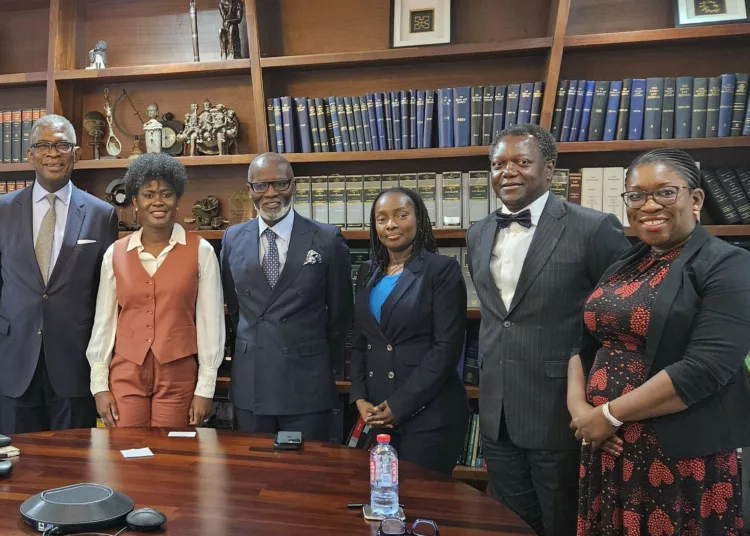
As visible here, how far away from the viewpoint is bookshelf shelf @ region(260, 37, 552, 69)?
109 inches

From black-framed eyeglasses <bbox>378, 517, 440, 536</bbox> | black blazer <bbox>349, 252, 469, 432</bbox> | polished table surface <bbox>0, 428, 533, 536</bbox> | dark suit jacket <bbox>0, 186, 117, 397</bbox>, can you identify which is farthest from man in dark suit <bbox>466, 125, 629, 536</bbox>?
dark suit jacket <bbox>0, 186, 117, 397</bbox>

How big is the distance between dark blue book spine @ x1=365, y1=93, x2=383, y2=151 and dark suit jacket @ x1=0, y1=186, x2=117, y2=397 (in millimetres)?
1348

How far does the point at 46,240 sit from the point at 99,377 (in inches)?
25.5

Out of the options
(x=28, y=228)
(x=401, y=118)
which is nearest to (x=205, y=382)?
(x=28, y=228)

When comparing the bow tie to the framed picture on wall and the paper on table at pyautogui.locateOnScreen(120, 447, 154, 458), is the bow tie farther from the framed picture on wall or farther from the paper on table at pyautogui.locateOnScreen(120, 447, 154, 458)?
the framed picture on wall

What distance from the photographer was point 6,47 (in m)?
3.53

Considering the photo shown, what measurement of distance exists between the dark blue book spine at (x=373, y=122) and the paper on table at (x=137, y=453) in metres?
1.79

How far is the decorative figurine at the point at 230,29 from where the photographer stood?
10.1ft

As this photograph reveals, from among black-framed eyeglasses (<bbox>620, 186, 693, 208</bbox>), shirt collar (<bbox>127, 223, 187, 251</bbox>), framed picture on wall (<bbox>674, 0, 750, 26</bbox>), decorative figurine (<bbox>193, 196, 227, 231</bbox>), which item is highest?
framed picture on wall (<bbox>674, 0, 750, 26</bbox>)

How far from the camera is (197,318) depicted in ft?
7.57

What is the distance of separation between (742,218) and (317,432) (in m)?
2.03

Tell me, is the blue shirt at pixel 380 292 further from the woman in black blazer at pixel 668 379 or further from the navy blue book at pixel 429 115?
the navy blue book at pixel 429 115

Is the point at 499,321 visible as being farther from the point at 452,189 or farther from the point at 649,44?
the point at 649,44

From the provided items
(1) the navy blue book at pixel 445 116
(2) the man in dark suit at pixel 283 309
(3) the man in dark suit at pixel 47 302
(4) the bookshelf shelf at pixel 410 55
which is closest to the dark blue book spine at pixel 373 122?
(4) the bookshelf shelf at pixel 410 55
